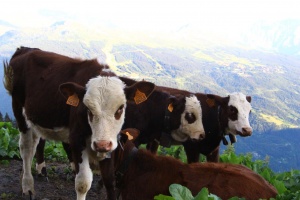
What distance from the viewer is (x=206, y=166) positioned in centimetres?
529

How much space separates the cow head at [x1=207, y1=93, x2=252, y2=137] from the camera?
31.5 feet

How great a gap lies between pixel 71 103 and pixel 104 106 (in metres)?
0.60

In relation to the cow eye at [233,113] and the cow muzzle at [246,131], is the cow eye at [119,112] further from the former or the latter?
the cow eye at [233,113]

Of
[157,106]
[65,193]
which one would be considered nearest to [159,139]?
[157,106]

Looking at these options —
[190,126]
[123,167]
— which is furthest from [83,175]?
[190,126]

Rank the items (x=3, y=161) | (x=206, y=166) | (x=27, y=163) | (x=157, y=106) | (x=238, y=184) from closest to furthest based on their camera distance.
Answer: (x=238, y=184), (x=206, y=166), (x=27, y=163), (x=157, y=106), (x=3, y=161)

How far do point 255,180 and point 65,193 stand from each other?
4601 mm

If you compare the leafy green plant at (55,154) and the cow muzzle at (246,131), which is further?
the leafy green plant at (55,154)

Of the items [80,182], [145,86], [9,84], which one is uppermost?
[145,86]

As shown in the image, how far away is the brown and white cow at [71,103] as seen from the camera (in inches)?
215

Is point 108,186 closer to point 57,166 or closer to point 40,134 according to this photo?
point 40,134

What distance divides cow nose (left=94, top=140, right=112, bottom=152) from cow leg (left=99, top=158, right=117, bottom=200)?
601mm

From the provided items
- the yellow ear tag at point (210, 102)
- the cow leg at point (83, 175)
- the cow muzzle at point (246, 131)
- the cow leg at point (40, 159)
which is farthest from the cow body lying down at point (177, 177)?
the yellow ear tag at point (210, 102)

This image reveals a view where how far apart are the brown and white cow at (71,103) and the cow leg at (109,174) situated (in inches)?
4.8
